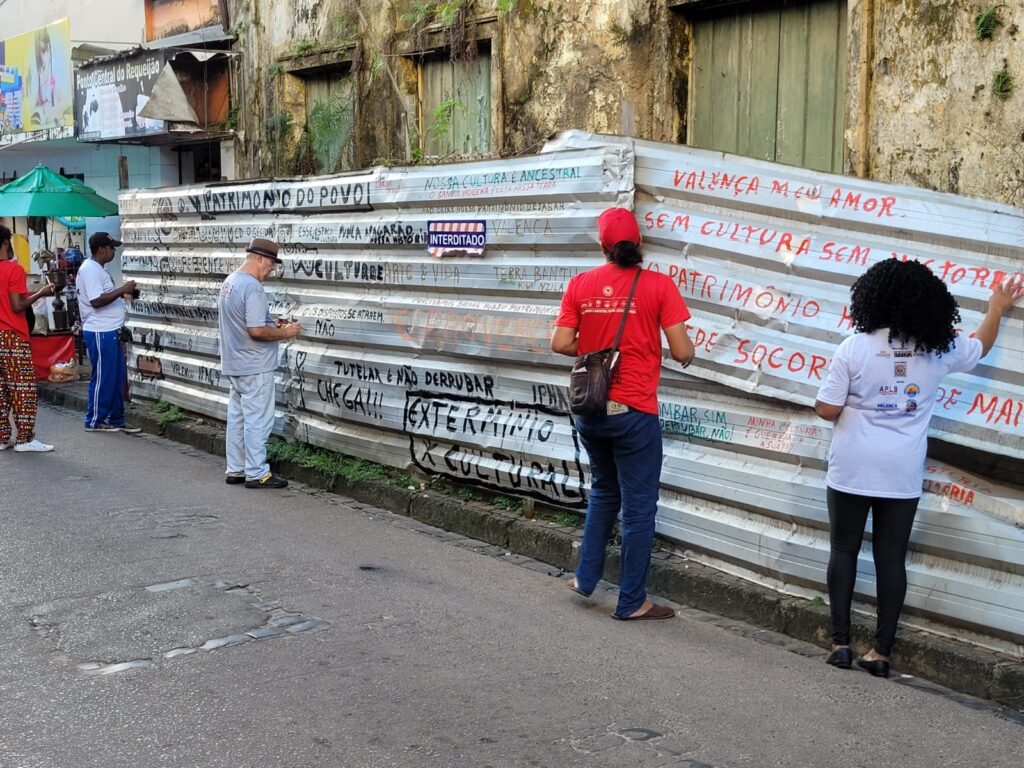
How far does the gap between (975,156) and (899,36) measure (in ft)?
3.43

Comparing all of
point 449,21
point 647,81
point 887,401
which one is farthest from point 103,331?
point 887,401

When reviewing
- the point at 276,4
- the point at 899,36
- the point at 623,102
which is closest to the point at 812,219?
the point at 899,36

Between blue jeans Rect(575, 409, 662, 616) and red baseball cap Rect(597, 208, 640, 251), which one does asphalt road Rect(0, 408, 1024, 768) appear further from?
red baseball cap Rect(597, 208, 640, 251)

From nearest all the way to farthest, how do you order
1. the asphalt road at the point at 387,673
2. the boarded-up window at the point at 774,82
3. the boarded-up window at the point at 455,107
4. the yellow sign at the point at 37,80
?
the asphalt road at the point at 387,673 < the boarded-up window at the point at 774,82 < the boarded-up window at the point at 455,107 < the yellow sign at the point at 37,80

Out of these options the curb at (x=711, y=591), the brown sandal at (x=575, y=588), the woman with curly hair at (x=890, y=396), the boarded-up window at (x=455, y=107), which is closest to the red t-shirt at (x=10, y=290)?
the curb at (x=711, y=591)

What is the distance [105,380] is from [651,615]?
7.62 metres

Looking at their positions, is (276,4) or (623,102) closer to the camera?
(623,102)

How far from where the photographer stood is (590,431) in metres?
5.95

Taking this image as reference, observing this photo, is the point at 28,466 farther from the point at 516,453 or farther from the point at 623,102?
the point at 623,102

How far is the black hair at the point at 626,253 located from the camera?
5.78 metres

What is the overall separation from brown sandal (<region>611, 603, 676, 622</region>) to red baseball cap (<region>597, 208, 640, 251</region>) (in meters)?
1.78

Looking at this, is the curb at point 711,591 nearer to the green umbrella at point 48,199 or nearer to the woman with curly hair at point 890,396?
the woman with curly hair at point 890,396

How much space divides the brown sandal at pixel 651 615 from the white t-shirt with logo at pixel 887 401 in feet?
4.25

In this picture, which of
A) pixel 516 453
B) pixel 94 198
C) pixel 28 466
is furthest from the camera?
pixel 94 198
